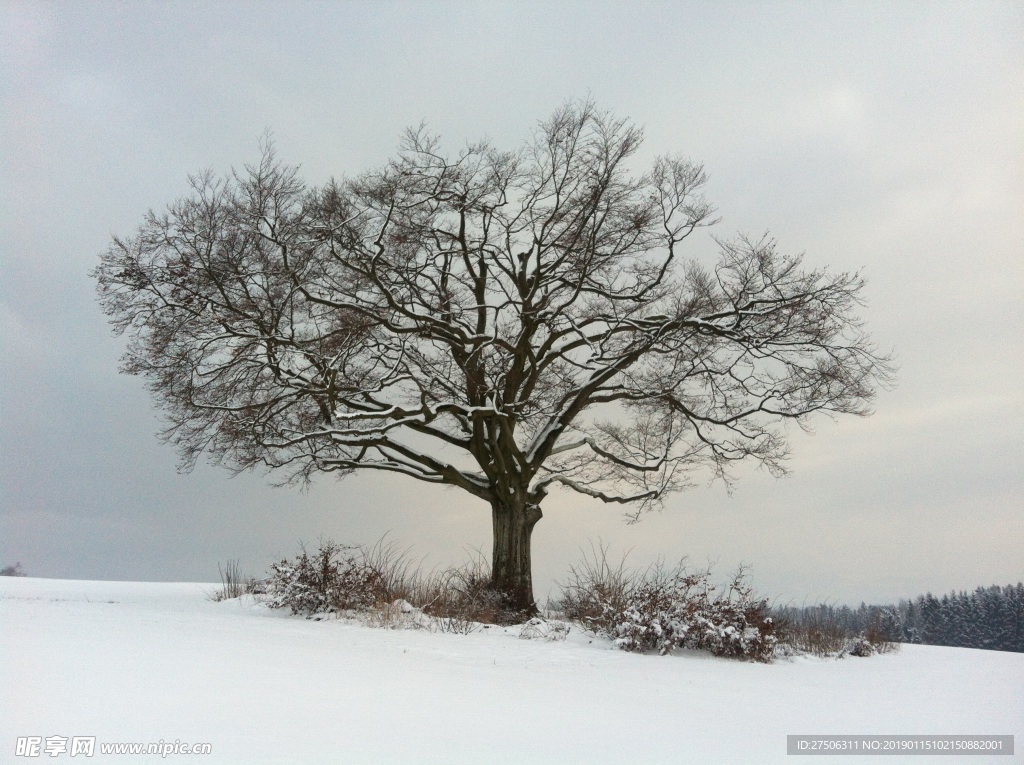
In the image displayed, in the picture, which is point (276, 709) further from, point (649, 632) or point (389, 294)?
point (389, 294)

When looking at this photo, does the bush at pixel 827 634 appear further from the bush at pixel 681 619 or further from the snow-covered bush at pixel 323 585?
the snow-covered bush at pixel 323 585

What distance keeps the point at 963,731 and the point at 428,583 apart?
877cm

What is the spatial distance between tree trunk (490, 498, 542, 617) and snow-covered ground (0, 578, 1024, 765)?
4.09 m

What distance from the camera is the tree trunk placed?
13.6 m

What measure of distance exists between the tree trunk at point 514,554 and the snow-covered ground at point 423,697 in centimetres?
409

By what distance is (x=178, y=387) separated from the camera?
48.4ft

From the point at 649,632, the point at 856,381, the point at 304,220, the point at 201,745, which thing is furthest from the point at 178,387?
the point at 856,381

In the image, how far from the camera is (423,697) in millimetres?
5000

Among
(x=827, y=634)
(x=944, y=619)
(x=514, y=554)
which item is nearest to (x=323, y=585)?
(x=514, y=554)

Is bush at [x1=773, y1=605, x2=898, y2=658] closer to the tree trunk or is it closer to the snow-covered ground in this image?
the snow-covered ground

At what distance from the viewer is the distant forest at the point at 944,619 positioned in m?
13.3

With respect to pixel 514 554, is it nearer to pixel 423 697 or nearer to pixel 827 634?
pixel 827 634

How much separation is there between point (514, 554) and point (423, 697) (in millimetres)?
9117

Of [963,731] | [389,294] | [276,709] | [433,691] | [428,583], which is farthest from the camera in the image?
[389,294]
